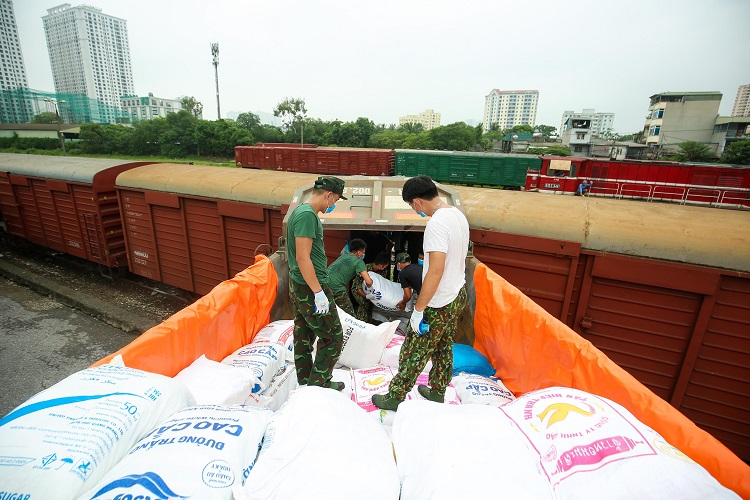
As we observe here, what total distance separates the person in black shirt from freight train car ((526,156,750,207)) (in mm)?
14343

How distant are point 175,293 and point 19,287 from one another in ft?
10.8

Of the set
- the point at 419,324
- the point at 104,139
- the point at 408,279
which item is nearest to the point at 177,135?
the point at 104,139

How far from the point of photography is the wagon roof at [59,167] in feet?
22.0

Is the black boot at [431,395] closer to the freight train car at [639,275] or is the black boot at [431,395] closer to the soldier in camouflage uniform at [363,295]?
the freight train car at [639,275]

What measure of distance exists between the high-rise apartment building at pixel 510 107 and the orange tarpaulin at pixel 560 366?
150 m

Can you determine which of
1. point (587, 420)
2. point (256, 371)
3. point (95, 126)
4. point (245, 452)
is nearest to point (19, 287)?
point (256, 371)

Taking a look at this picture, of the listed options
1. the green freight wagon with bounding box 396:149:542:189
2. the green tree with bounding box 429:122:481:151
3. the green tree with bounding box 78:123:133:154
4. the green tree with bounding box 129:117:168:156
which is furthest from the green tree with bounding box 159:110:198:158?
the green freight wagon with bounding box 396:149:542:189

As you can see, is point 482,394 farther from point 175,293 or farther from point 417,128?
point 417,128

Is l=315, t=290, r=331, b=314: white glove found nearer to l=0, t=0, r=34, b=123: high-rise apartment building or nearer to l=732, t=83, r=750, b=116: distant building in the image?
l=0, t=0, r=34, b=123: high-rise apartment building

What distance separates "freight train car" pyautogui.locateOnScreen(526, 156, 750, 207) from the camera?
14.0 m

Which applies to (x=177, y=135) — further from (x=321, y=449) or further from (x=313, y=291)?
(x=321, y=449)

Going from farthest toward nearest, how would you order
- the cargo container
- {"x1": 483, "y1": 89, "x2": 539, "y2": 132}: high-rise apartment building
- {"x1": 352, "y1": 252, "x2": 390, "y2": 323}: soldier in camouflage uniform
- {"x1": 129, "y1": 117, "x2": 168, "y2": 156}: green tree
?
{"x1": 483, "y1": 89, "x2": 539, "y2": 132}: high-rise apartment building < {"x1": 129, "y1": 117, "x2": 168, "y2": 156}: green tree < {"x1": 352, "y1": 252, "x2": 390, "y2": 323}: soldier in camouflage uniform < the cargo container

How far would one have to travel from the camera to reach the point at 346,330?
3.00 m

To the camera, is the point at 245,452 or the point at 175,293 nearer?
the point at 245,452
